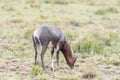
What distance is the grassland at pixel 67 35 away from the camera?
957 cm

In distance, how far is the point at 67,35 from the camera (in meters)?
13.7

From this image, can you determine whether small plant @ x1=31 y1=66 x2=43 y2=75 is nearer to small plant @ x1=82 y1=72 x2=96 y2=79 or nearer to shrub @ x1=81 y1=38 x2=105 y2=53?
small plant @ x1=82 y1=72 x2=96 y2=79

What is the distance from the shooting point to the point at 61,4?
835 inches

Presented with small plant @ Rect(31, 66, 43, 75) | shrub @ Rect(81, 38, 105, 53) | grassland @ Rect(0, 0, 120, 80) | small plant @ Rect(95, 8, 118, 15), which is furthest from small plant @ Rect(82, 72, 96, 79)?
small plant @ Rect(95, 8, 118, 15)

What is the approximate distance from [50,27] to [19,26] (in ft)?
19.5

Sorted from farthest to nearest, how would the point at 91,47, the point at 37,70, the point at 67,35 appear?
the point at 67,35 < the point at 91,47 < the point at 37,70

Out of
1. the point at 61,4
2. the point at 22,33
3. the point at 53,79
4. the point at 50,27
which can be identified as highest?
the point at 50,27

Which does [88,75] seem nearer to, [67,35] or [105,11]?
[67,35]

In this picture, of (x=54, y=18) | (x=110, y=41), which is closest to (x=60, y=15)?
(x=54, y=18)

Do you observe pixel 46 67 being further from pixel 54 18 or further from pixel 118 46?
pixel 54 18

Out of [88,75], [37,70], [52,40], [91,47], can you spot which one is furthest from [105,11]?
[37,70]

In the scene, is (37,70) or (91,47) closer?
(37,70)

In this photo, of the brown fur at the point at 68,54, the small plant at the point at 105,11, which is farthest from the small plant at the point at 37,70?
the small plant at the point at 105,11

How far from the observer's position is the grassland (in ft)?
31.4
